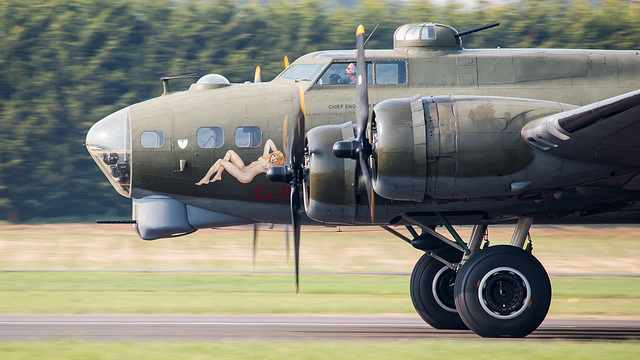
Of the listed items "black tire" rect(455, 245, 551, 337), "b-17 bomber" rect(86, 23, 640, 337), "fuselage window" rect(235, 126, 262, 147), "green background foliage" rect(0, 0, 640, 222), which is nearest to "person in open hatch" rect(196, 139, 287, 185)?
"b-17 bomber" rect(86, 23, 640, 337)

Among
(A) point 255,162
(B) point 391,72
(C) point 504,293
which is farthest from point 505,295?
(A) point 255,162

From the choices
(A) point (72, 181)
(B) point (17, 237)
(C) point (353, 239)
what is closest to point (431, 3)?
(C) point (353, 239)

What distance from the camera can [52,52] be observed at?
33906 millimetres

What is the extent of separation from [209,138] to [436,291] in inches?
175

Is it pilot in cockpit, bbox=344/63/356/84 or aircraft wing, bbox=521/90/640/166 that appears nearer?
aircraft wing, bbox=521/90/640/166

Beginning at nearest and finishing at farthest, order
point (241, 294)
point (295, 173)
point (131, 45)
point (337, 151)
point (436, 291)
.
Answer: point (337, 151) < point (295, 173) < point (436, 291) < point (241, 294) < point (131, 45)

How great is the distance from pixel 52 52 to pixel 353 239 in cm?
1551

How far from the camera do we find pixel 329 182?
36.3 feet

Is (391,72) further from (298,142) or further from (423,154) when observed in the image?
(423,154)

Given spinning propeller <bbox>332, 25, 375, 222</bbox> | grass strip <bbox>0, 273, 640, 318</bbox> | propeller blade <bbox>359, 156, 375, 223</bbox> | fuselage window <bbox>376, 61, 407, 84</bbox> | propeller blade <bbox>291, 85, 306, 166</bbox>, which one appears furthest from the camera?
grass strip <bbox>0, 273, 640, 318</bbox>

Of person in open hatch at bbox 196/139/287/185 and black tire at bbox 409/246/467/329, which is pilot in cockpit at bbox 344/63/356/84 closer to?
person in open hatch at bbox 196/139/287/185

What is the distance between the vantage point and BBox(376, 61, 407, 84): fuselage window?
43.2 feet

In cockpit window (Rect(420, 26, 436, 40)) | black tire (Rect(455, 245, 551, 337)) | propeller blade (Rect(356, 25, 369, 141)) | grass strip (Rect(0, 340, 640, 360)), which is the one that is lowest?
grass strip (Rect(0, 340, 640, 360))

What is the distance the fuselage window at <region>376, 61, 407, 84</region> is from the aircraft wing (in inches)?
125
